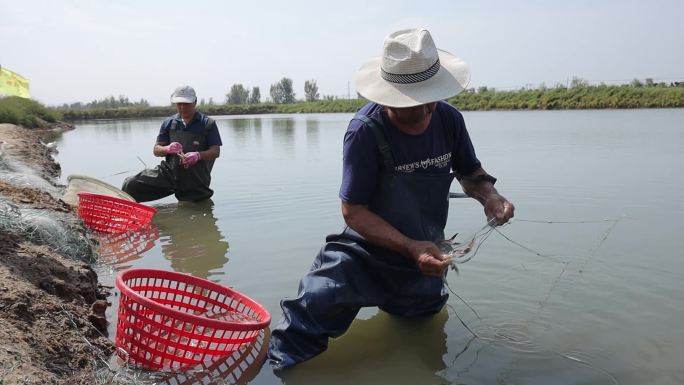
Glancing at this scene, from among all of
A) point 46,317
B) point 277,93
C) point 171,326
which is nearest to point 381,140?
point 171,326

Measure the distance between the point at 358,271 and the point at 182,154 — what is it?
4757 millimetres

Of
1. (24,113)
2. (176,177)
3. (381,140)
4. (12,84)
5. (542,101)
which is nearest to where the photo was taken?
→ (381,140)

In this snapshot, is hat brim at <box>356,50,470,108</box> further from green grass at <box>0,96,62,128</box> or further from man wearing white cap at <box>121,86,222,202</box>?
green grass at <box>0,96,62,128</box>

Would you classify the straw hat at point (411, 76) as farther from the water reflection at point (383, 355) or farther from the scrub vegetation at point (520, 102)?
the scrub vegetation at point (520, 102)

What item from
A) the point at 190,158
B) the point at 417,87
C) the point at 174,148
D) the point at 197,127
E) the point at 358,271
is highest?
the point at 417,87

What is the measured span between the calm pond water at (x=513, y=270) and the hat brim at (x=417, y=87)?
149 centimetres

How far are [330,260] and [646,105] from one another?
38535 millimetres

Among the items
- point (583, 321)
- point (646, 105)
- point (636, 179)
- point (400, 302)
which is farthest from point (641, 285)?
point (646, 105)

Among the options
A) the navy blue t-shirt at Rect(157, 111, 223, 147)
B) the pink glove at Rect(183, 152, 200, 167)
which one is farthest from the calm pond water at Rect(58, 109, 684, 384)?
the navy blue t-shirt at Rect(157, 111, 223, 147)

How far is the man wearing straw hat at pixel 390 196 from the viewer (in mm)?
2830

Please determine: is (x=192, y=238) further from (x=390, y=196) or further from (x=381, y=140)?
(x=381, y=140)

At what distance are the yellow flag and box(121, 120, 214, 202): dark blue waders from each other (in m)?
2.08

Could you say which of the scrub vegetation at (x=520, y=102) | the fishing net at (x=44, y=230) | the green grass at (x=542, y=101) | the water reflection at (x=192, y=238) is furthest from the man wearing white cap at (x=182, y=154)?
the green grass at (x=542, y=101)

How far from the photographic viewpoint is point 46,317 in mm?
3031
